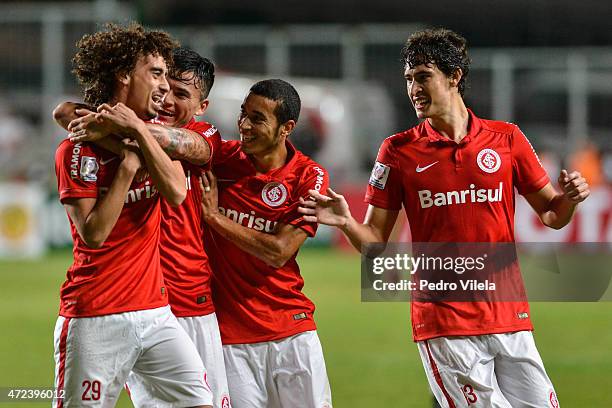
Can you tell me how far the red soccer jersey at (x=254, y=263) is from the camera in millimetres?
5109

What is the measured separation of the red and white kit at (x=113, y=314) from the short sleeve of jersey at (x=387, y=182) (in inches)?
45.9

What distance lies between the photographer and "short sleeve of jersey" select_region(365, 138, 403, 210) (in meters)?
5.08

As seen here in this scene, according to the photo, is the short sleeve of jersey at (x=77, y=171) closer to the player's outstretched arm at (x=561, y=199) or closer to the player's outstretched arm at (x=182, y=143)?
the player's outstretched arm at (x=182, y=143)

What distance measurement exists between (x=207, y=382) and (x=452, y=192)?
1.57 metres

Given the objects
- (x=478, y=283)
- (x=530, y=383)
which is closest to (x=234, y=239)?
(x=478, y=283)

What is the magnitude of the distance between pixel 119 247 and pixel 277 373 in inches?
43.7

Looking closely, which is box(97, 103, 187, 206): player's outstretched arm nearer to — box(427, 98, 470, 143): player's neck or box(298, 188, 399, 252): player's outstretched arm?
box(298, 188, 399, 252): player's outstretched arm

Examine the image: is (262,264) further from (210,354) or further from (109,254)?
(109,254)

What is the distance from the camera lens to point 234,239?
498 cm

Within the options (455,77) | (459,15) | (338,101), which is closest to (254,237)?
(455,77)

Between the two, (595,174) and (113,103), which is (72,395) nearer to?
(113,103)

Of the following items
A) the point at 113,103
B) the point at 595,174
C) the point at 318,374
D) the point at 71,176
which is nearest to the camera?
the point at 71,176

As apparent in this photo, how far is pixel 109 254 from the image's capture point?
4582mm

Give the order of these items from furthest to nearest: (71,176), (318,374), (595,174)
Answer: (595,174) < (318,374) < (71,176)
